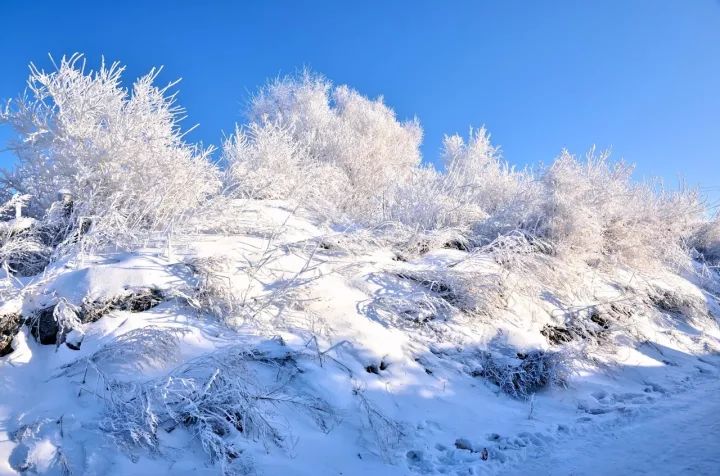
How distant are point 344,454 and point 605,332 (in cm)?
474

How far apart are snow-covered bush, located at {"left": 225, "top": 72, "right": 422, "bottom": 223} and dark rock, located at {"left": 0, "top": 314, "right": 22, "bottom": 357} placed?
3179mm

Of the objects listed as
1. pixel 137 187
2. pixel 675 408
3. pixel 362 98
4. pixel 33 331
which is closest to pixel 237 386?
pixel 33 331

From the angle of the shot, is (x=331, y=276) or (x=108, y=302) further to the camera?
(x=331, y=276)

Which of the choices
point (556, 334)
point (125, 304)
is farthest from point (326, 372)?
point (556, 334)

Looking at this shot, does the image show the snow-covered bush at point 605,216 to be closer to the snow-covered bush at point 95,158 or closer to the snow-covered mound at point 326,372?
the snow-covered mound at point 326,372

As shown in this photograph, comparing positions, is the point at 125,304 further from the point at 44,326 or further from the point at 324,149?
Answer: the point at 324,149

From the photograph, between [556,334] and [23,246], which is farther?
[556,334]

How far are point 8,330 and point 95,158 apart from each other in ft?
8.20

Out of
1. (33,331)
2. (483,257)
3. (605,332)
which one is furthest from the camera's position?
(483,257)

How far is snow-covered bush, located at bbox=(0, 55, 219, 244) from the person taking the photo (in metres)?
5.05

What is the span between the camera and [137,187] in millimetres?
5340

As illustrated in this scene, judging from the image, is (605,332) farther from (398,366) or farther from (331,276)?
(331,276)

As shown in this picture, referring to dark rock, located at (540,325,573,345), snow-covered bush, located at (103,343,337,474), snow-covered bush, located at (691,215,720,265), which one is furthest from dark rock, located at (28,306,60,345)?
snow-covered bush, located at (691,215,720,265)

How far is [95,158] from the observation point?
5.17 metres
